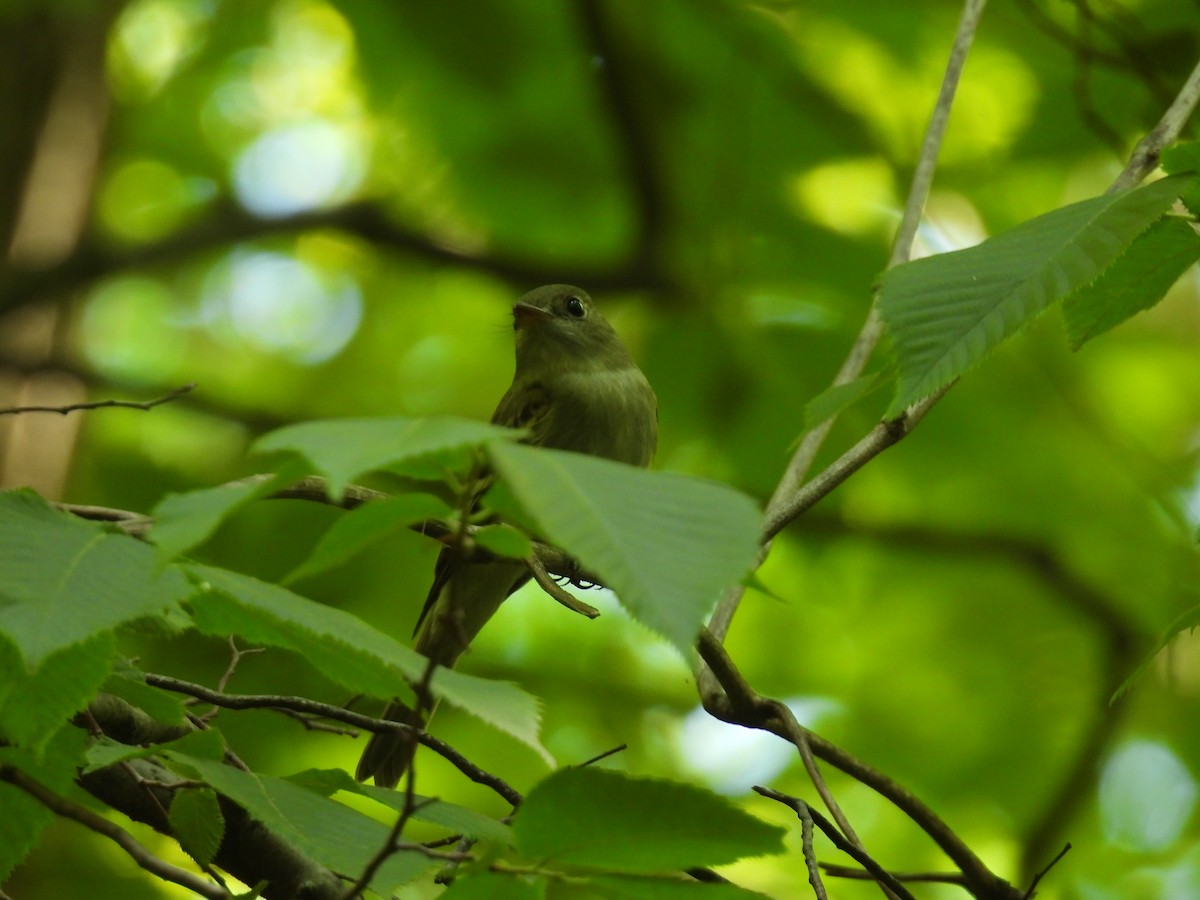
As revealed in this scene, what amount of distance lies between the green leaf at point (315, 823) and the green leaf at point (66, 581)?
0.34 meters

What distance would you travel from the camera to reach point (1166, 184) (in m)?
2.20

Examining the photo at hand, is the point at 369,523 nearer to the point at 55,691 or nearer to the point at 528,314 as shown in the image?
the point at 55,691

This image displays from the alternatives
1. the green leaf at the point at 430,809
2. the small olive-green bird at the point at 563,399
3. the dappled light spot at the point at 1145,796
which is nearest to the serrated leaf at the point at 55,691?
the green leaf at the point at 430,809

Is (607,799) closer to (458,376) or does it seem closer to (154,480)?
(154,480)

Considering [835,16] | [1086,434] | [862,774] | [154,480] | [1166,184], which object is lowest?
[862,774]

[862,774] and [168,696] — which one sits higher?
[862,774]

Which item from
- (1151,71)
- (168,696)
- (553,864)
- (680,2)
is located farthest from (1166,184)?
(680,2)

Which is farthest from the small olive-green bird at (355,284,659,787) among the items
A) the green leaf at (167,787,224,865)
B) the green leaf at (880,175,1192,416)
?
the green leaf at (880,175,1192,416)

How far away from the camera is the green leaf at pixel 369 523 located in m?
1.50

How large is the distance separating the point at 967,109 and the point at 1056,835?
4198 mm

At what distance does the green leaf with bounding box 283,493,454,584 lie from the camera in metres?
1.50

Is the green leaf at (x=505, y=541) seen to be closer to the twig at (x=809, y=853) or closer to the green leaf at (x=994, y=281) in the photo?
the green leaf at (x=994, y=281)

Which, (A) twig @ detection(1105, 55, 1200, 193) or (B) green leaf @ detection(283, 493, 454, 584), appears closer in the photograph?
(B) green leaf @ detection(283, 493, 454, 584)

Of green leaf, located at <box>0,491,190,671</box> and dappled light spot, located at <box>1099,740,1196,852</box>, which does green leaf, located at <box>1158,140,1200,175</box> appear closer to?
green leaf, located at <box>0,491,190,671</box>
